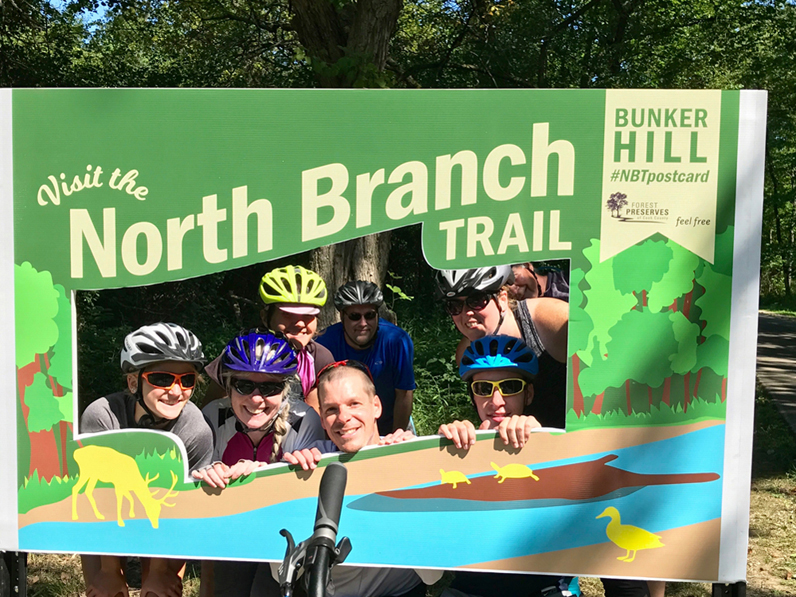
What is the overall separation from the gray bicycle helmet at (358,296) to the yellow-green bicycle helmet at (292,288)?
0.30 m

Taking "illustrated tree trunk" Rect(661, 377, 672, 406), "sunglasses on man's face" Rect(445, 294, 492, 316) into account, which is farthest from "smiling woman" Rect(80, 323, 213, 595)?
"illustrated tree trunk" Rect(661, 377, 672, 406)

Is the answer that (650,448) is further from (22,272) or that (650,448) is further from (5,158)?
(5,158)

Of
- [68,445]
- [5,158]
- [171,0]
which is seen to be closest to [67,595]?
[68,445]

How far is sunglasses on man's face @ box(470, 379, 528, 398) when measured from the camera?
2900 mm

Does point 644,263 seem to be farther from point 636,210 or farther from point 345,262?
point 345,262

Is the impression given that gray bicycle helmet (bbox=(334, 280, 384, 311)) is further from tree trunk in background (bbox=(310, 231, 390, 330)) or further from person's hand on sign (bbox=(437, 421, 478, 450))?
tree trunk in background (bbox=(310, 231, 390, 330))

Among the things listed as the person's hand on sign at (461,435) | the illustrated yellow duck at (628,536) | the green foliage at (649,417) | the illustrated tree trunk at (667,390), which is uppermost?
the illustrated tree trunk at (667,390)

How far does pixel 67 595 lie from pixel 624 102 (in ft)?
12.5

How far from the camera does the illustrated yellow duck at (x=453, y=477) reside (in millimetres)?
2646

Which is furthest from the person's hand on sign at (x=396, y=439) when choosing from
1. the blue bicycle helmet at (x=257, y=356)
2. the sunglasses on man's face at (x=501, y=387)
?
the blue bicycle helmet at (x=257, y=356)

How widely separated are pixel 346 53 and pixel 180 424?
3.53 m

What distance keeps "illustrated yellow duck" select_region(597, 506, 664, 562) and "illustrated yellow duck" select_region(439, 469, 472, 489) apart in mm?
507

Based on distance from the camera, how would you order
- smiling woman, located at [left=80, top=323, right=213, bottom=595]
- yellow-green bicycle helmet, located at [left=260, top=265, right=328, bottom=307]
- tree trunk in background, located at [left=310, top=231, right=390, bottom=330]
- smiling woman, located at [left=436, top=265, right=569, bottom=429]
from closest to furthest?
1. smiling woman, located at [left=80, top=323, right=213, bottom=595]
2. smiling woman, located at [left=436, top=265, right=569, bottom=429]
3. yellow-green bicycle helmet, located at [left=260, top=265, right=328, bottom=307]
4. tree trunk in background, located at [left=310, top=231, right=390, bottom=330]

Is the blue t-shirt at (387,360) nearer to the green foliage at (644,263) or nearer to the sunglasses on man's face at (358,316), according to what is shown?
the sunglasses on man's face at (358,316)
